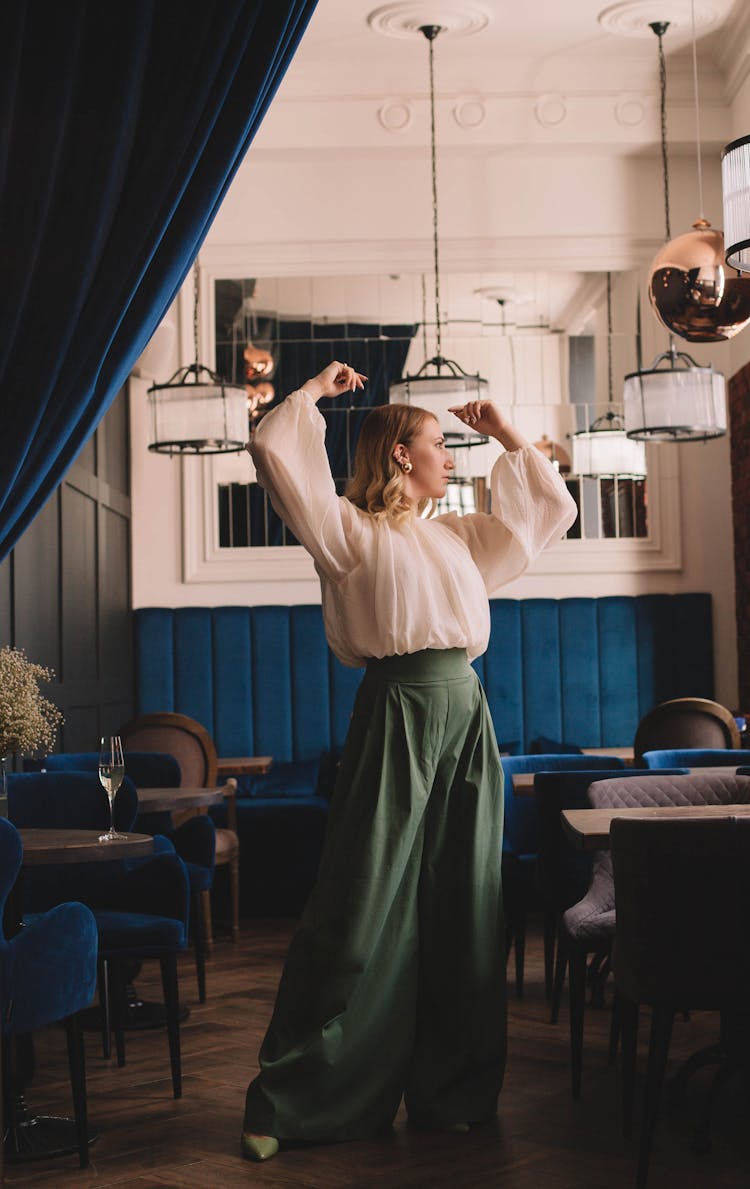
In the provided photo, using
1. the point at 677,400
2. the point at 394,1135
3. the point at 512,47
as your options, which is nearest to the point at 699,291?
the point at 677,400

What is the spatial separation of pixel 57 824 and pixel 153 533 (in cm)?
357

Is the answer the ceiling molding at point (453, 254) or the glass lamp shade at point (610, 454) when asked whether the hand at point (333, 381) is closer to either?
the glass lamp shade at point (610, 454)

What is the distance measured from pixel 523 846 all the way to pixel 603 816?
1.77 m

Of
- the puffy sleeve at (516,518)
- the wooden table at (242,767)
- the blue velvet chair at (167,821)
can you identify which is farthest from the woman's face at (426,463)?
the wooden table at (242,767)

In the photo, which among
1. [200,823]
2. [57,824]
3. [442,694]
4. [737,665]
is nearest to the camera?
[442,694]

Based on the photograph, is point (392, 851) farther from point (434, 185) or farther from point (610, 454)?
point (434, 185)

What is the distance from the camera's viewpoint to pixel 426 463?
3176 millimetres

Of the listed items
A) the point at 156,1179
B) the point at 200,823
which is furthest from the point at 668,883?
the point at 200,823

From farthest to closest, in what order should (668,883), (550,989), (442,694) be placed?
(550,989) → (442,694) → (668,883)

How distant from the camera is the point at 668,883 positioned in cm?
274

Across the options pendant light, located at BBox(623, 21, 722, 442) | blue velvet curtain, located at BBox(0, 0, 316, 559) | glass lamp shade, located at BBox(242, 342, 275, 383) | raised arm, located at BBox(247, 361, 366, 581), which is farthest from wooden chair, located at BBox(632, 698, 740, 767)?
blue velvet curtain, located at BBox(0, 0, 316, 559)

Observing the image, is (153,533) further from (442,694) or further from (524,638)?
(442,694)

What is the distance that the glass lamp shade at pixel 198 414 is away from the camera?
6.36m

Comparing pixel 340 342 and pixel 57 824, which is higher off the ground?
pixel 340 342
